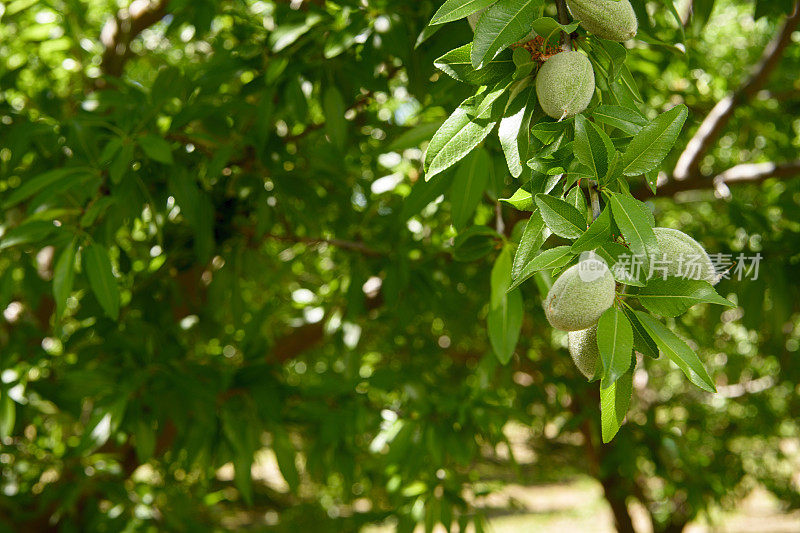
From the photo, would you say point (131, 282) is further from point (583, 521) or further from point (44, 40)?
point (583, 521)

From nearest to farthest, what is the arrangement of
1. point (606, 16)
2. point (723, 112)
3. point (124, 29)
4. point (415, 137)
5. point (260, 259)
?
1. point (606, 16)
2. point (415, 137)
3. point (260, 259)
4. point (723, 112)
5. point (124, 29)

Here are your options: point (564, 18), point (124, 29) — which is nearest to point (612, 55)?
point (564, 18)

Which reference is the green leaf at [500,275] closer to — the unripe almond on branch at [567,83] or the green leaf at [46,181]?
the unripe almond on branch at [567,83]

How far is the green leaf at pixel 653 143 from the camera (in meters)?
0.73

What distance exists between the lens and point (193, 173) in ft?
5.66

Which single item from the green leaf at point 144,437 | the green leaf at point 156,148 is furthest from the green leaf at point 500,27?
the green leaf at point 144,437

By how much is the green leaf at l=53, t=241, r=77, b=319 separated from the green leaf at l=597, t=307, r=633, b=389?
3.08ft

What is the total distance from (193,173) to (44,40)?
1.71 m

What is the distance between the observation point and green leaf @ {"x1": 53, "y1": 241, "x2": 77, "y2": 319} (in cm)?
124

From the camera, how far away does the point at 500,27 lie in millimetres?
741

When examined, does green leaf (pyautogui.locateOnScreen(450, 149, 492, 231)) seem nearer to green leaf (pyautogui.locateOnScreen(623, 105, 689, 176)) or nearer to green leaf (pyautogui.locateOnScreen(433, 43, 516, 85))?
green leaf (pyautogui.locateOnScreen(433, 43, 516, 85))

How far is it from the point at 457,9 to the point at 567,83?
0.15 meters

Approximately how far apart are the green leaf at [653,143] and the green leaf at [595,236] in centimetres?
9

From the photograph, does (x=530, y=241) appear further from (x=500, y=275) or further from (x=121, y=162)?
(x=121, y=162)
